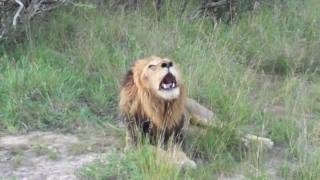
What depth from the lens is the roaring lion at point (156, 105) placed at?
4.84m

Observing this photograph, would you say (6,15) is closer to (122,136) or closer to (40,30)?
(40,30)

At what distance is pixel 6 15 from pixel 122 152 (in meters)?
2.23

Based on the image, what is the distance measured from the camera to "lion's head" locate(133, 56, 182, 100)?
15.8 feet

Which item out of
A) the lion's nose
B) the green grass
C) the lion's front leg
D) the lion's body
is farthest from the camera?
the green grass

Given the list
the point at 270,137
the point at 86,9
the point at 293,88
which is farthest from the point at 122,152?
the point at 86,9

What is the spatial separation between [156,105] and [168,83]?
0.63ft

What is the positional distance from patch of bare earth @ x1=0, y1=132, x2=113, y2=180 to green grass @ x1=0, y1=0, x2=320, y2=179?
162mm

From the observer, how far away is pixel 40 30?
6.99m

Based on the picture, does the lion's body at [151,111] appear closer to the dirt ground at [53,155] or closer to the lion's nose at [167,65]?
the lion's nose at [167,65]

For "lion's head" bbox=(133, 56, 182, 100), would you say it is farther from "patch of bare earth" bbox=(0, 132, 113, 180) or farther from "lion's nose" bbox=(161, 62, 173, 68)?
"patch of bare earth" bbox=(0, 132, 113, 180)

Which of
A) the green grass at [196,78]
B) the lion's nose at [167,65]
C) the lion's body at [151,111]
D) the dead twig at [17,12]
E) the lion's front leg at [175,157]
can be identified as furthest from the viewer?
the dead twig at [17,12]

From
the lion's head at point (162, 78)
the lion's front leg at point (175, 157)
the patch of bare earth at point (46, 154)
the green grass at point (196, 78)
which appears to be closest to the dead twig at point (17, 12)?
the green grass at point (196, 78)

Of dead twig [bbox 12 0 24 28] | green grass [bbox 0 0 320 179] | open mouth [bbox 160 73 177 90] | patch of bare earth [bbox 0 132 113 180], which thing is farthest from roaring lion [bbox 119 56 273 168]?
dead twig [bbox 12 0 24 28]

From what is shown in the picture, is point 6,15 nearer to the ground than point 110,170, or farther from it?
farther from it
